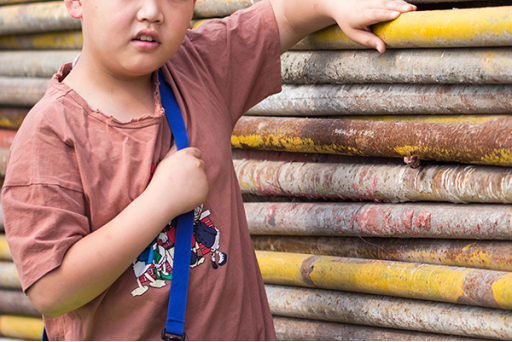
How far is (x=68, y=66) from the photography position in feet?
6.35

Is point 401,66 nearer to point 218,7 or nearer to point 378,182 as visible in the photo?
point 378,182

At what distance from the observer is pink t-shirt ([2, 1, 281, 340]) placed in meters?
1.59

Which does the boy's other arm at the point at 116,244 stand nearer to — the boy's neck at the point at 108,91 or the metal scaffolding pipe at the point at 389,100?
the boy's neck at the point at 108,91

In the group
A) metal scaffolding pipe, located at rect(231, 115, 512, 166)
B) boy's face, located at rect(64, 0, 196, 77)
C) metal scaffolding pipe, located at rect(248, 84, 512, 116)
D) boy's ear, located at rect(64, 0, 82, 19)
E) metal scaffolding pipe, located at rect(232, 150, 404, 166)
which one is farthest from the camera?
metal scaffolding pipe, located at rect(232, 150, 404, 166)

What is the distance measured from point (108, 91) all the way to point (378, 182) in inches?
41.5

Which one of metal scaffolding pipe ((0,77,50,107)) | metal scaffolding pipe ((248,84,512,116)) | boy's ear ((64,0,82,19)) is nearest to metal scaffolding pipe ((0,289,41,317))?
metal scaffolding pipe ((0,77,50,107))

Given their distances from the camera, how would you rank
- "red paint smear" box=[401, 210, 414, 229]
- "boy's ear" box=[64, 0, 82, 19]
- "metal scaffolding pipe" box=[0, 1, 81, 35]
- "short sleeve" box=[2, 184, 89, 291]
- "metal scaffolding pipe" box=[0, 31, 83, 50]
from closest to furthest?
"short sleeve" box=[2, 184, 89, 291] → "boy's ear" box=[64, 0, 82, 19] → "red paint smear" box=[401, 210, 414, 229] → "metal scaffolding pipe" box=[0, 1, 81, 35] → "metal scaffolding pipe" box=[0, 31, 83, 50]

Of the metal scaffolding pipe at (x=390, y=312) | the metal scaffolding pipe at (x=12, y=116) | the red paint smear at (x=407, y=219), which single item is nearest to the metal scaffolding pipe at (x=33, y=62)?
the metal scaffolding pipe at (x=12, y=116)

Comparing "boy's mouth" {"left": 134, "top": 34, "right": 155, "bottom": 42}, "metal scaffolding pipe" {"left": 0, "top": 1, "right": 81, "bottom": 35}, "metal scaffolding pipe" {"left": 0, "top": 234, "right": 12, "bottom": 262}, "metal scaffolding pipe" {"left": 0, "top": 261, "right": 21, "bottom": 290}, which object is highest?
"boy's mouth" {"left": 134, "top": 34, "right": 155, "bottom": 42}

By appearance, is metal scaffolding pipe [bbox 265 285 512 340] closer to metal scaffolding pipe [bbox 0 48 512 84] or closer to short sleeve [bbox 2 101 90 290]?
metal scaffolding pipe [bbox 0 48 512 84]

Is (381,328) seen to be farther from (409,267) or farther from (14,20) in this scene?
(14,20)

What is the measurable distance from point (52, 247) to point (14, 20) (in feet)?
8.42

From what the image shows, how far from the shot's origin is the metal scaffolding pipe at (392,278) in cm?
195

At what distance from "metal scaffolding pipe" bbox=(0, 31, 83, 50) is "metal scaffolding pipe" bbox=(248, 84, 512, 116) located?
4.84 feet
